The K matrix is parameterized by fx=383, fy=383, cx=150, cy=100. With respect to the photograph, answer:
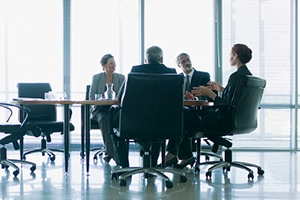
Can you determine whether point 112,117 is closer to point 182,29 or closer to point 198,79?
point 198,79

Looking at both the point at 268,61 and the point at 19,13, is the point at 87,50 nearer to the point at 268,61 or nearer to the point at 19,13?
the point at 19,13

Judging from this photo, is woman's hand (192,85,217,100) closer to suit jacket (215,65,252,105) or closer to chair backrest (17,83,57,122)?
suit jacket (215,65,252,105)

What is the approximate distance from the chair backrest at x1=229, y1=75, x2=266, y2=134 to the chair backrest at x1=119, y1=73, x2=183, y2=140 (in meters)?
0.61

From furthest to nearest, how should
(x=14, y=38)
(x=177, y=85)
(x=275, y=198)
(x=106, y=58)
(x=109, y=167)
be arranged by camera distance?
(x=14, y=38)
(x=106, y=58)
(x=109, y=167)
(x=177, y=85)
(x=275, y=198)

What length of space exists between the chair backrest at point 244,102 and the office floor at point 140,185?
52 cm

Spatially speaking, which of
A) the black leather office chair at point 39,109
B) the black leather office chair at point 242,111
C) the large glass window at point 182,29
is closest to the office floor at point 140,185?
the black leather office chair at point 242,111

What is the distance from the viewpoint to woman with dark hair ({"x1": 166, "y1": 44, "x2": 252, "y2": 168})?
11.9 ft

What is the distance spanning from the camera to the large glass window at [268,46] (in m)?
5.93

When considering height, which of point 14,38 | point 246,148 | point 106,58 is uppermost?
point 14,38

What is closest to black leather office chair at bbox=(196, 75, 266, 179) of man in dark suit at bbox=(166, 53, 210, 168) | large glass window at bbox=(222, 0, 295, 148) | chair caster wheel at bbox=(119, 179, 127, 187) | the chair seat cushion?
man in dark suit at bbox=(166, 53, 210, 168)

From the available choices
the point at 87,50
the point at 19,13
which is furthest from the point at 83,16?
the point at 19,13

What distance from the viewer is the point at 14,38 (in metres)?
5.91

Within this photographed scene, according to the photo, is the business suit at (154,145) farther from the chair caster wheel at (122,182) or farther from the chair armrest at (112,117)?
the chair caster wheel at (122,182)

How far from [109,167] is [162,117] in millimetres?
1414
